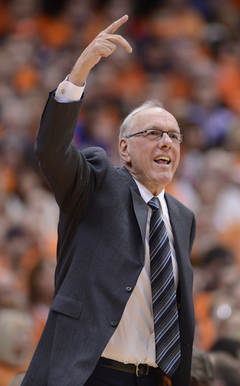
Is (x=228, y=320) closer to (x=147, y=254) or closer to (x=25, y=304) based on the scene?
(x=25, y=304)

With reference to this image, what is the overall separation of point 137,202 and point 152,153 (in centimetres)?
23

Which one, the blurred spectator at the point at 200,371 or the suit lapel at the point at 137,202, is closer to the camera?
the suit lapel at the point at 137,202

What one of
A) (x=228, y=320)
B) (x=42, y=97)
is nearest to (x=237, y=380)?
(x=228, y=320)

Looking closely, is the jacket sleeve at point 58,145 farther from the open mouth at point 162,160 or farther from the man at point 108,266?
the open mouth at point 162,160

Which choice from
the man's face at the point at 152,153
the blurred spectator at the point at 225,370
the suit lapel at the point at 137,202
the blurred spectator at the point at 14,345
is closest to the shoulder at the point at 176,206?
the man's face at the point at 152,153

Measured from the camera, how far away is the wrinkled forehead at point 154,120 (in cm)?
183

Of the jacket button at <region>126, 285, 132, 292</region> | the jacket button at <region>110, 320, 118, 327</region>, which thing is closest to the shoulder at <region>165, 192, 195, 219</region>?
the jacket button at <region>126, 285, 132, 292</region>

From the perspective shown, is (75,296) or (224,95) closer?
Result: (75,296)

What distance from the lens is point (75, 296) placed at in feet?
4.79

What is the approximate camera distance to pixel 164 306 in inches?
62.1

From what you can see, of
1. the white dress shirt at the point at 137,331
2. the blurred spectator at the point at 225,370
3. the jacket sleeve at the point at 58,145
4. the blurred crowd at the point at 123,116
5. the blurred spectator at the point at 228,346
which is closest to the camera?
the jacket sleeve at the point at 58,145

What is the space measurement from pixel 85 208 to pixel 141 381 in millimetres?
609

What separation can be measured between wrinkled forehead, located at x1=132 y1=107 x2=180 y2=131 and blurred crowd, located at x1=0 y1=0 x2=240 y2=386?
4.88ft

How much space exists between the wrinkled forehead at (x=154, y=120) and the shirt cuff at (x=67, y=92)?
1.55 ft
